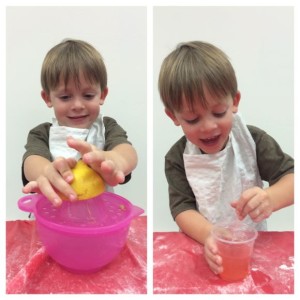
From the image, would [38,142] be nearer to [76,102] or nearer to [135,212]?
[76,102]

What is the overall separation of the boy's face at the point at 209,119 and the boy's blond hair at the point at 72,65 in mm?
182

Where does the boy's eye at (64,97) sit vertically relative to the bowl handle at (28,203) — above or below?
above

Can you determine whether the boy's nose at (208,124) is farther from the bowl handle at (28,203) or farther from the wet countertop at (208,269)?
the bowl handle at (28,203)

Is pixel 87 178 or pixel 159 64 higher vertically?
pixel 159 64

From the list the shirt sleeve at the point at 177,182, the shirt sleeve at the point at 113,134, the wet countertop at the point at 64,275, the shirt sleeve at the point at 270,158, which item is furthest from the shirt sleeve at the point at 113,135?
the shirt sleeve at the point at 270,158

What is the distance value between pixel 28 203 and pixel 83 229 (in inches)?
6.5

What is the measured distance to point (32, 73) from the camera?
855 mm

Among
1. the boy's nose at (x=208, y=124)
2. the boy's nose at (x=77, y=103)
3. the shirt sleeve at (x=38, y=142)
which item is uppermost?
the boy's nose at (x=77, y=103)

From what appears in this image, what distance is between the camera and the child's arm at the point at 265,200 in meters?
0.67

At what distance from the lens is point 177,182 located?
859 millimetres

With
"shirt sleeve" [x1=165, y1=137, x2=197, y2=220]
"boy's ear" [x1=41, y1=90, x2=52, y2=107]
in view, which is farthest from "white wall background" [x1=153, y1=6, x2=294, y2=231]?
"boy's ear" [x1=41, y1=90, x2=52, y2=107]

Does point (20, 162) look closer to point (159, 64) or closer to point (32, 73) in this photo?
point (32, 73)
